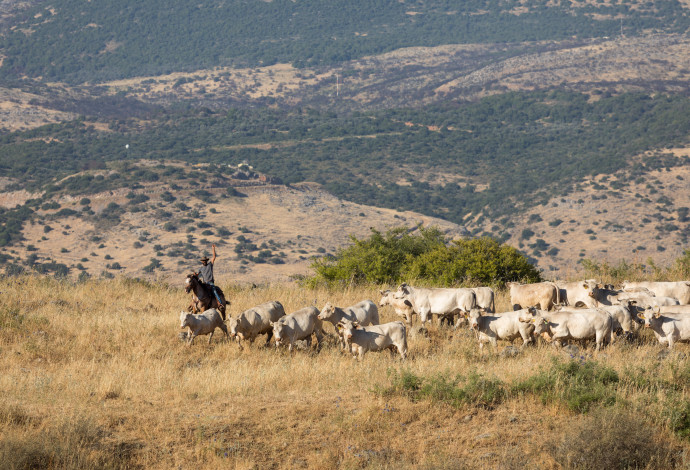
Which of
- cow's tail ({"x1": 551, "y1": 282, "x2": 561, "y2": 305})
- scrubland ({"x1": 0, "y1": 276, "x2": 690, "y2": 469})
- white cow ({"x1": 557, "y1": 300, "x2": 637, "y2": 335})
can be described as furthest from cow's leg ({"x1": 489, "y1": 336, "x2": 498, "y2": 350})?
cow's tail ({"x1": 551, "y1": 282, "x2": 561, "y2": 305})

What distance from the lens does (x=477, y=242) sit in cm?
2417

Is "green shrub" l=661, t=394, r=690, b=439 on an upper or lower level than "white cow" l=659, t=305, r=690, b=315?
lower

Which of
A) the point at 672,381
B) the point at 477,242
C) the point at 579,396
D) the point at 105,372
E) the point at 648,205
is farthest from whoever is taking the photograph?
the point at 648,205

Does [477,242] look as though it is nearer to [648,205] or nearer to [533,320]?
[533,320]

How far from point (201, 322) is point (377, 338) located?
3765 mm

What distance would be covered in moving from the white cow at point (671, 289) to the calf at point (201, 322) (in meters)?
9.72

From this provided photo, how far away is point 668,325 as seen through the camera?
576 inches

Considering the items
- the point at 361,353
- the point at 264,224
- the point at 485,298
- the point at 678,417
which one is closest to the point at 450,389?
the point at 361,353

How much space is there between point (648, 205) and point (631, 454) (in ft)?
398

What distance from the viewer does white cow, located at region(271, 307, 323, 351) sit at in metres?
15.2

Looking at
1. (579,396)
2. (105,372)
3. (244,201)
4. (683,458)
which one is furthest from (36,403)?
(244,201)

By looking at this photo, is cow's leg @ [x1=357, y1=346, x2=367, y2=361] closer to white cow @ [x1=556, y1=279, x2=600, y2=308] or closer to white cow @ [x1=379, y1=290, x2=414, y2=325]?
white cow @ [x1=379, y1=290, x2=414, y2=325]

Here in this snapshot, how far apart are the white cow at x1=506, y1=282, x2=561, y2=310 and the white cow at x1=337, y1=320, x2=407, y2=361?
4.53 meters

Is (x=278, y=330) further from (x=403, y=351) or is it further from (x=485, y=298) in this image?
(x=485, y=298)
